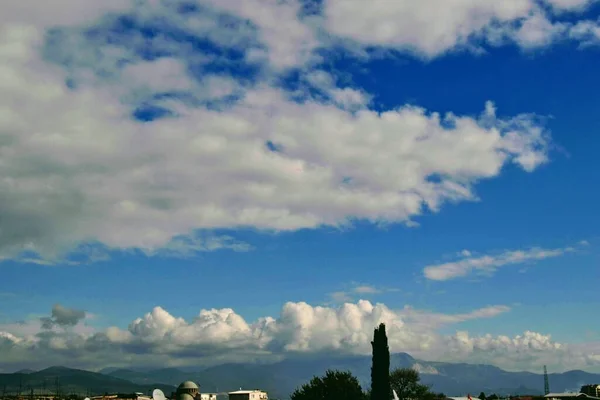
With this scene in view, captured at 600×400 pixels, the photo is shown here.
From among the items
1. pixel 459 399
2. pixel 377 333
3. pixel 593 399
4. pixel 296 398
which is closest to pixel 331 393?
pixel 296 398

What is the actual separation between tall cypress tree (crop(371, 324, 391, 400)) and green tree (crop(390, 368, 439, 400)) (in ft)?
196

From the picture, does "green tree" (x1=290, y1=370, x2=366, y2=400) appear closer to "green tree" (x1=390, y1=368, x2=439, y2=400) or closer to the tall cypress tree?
the tall cypress tree

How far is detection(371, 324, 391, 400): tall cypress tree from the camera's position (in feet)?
377

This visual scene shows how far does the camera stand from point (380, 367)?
385ft

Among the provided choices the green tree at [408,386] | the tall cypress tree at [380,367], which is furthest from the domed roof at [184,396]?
the tall cypress tree at [380,367]

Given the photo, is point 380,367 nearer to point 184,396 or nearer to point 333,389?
point 333,389

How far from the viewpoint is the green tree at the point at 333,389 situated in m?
134

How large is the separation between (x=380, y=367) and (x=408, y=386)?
66.5 metres

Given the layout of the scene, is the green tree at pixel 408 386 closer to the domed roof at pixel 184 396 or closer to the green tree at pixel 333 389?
the green tree at pixel 333 389

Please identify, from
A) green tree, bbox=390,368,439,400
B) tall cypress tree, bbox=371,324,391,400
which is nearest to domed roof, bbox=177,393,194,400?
green tree, bbox=390,368,439,400

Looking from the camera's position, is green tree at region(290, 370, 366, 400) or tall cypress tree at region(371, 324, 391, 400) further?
green tree at region(290, 370, 366, 400)

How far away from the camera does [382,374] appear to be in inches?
4584

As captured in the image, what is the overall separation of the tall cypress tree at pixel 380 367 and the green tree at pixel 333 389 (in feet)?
58.7

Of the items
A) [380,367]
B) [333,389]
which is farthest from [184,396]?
[380,367]
